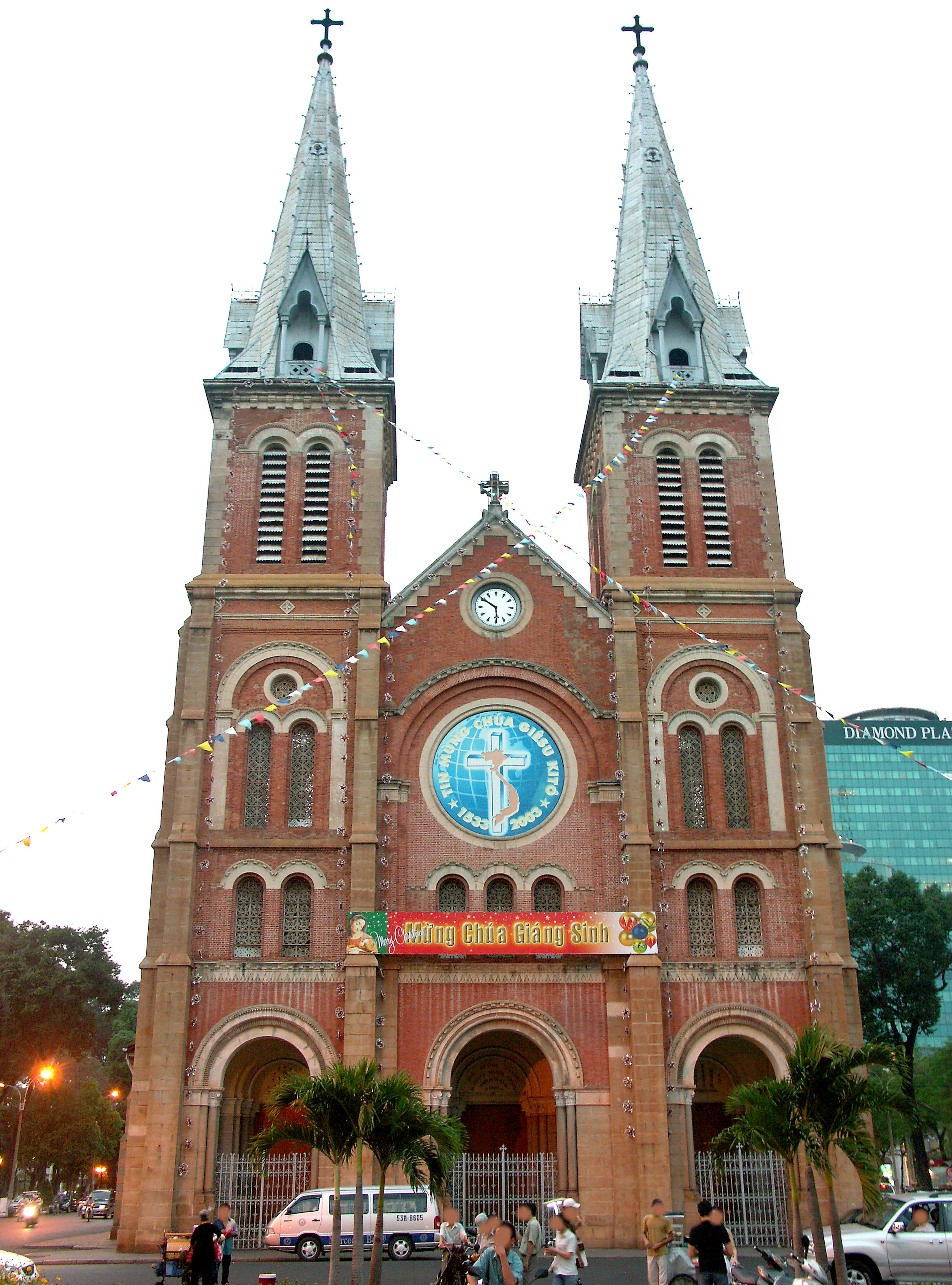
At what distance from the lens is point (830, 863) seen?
31.8 meters

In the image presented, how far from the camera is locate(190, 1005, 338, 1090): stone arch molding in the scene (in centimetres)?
2942

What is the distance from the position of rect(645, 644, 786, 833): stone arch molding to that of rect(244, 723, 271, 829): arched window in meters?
10.2

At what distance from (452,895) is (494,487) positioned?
12183 mm

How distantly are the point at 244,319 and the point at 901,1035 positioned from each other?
41.5m

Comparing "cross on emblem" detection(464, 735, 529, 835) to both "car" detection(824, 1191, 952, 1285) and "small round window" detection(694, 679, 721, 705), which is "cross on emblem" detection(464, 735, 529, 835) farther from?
"car" detection(824, 1191, 952, 1285)

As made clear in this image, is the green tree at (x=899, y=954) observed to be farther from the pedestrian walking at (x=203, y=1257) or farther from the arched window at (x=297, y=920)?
the pedestrian walking at (x=203, y=1257)

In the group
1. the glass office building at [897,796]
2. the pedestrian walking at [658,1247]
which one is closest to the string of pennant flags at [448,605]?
the pedestrian walking at [658,1247]

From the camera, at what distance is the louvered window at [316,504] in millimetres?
35594

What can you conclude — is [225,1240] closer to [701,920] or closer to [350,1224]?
[350,1224]

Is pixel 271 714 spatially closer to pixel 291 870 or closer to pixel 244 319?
pixel 291 870

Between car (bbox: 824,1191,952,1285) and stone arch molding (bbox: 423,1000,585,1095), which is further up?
stone arch molding (bbox: 423,1000,585,1095)

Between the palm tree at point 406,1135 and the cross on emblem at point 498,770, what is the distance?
12472 mm

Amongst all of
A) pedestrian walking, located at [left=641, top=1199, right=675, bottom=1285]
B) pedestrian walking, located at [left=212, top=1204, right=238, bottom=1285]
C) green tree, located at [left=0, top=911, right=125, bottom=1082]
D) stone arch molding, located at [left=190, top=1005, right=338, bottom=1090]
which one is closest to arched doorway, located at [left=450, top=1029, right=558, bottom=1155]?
stone arch molding, located at [left=190, top=1005, right=338, bottom=1090]

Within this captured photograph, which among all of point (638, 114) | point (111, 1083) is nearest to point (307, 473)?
point (638, 114)
